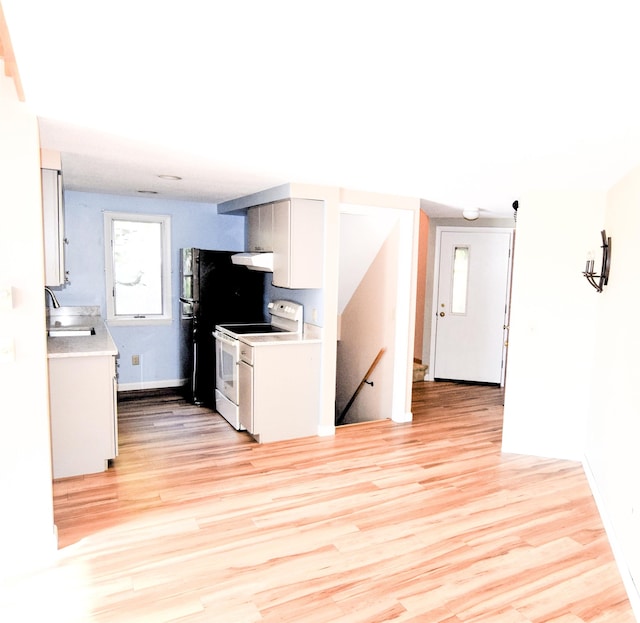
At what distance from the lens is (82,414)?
3410 millimetres

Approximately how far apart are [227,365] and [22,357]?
94.3 inches

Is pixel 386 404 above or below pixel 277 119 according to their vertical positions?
below

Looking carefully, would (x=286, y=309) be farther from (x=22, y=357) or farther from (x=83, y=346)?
(x=22, y=357)

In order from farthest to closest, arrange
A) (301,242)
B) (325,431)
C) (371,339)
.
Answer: (371,339)
(325,431)
(301,242)

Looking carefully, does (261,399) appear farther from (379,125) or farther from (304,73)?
(304,73)

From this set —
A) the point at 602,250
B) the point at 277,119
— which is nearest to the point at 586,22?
the point at 277,119

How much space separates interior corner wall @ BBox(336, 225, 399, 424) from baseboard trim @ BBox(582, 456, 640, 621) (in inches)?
79.2

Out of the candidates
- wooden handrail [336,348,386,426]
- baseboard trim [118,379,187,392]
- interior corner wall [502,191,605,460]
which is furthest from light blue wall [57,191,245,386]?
interior corner wall [502,191,605,460]

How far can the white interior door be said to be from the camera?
6.45 meters

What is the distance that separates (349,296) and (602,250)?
2727 millimetres

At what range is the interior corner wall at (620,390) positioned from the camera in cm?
251

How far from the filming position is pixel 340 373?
19.7 ft

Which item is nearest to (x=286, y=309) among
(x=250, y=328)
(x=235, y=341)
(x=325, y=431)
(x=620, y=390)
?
(x=250, y=328)

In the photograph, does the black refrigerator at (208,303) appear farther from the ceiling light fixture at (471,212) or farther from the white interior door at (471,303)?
the white interior door at (471,303)
